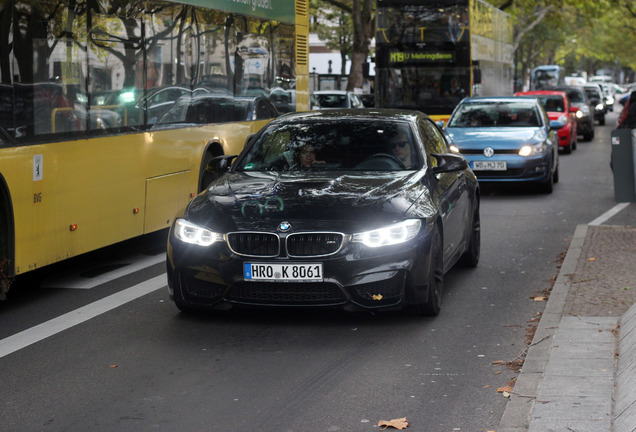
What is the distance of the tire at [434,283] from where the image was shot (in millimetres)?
7840

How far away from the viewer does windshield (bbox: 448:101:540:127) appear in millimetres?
19203

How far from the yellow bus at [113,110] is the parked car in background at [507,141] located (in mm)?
4684

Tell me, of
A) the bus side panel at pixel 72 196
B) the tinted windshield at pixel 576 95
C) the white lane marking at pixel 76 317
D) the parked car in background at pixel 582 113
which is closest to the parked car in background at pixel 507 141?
the bus side panel at pixel 72 196

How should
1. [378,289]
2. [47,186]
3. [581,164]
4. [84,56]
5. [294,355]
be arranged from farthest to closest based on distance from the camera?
[581,164] < [84,56] < [47,186] < [378,289] < [294,355]

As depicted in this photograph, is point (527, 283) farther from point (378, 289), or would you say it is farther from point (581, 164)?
point (581, 164)

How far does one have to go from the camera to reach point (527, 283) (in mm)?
9742

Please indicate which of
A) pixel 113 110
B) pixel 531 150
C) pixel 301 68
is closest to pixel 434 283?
pixel 113 110

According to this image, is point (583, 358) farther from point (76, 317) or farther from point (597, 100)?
point (597, 100)

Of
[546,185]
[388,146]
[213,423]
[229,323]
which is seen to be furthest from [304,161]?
[546,185]

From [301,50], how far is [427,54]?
890 cm

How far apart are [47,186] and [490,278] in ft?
12.7

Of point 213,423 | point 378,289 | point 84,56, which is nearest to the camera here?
point 213,423

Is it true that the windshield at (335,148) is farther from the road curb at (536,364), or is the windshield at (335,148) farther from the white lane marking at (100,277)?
the white lane marking at (100,277)

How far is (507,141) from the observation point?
1806 cm
